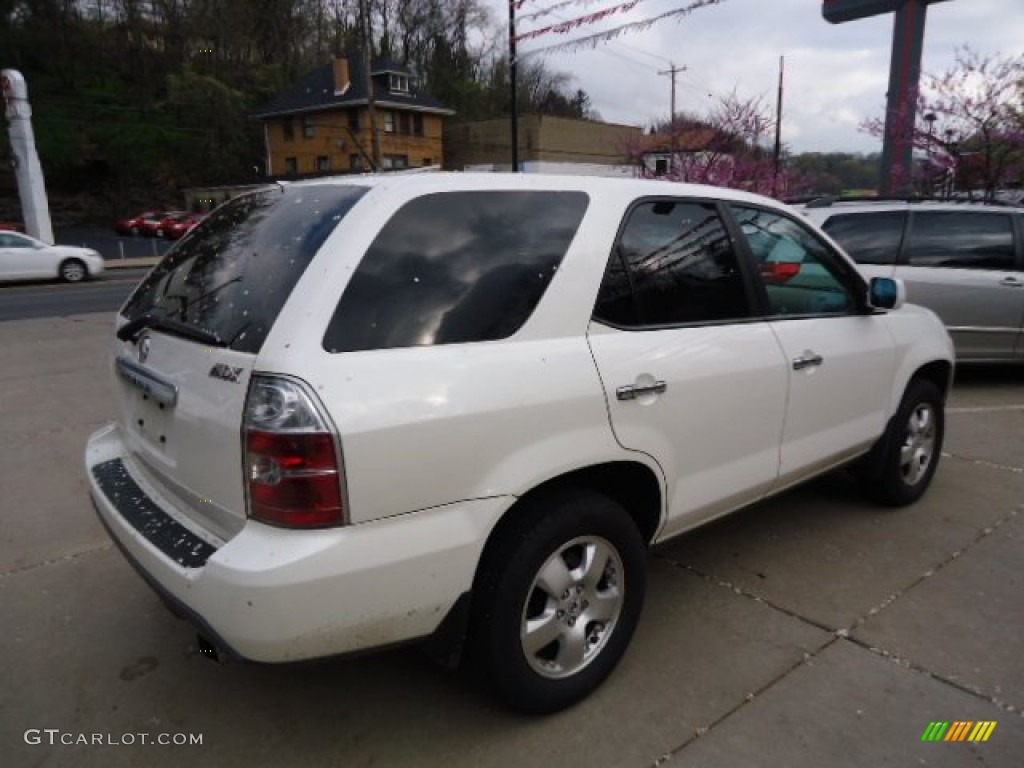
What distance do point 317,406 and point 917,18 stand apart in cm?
2353

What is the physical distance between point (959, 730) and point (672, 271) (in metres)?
1.76

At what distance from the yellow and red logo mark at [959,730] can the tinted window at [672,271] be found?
1519mm

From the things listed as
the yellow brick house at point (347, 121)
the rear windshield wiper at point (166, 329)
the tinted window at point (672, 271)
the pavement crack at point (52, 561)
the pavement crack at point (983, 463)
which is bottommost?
the pavement crack at point (983, 463)

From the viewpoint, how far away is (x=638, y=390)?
243 cm

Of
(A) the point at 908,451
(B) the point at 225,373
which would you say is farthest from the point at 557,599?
(A) the point at 908,451

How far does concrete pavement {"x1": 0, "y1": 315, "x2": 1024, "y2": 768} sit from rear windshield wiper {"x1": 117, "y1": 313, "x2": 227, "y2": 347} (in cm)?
112

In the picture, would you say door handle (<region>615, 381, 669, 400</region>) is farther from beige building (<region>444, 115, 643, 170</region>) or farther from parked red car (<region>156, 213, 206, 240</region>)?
beige building (<region>444, 115, 643, 170</region>)

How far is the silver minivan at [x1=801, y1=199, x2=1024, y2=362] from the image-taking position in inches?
257

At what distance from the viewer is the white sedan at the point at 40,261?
61.3 ft

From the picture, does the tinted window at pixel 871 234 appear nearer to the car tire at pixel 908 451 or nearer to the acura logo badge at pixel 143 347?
the car tire at pixel 908 451

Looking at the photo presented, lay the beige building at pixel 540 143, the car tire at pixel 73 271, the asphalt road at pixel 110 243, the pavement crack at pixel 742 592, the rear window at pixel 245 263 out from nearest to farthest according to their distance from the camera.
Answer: the rear window at pixel 245 263, the pavement crack at pixel 742 592, the car tire at pixel 73 271, the asphalt road at pixel 110 243, the beige building at pixel 540 143

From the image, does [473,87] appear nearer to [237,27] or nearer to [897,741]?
[237,27]

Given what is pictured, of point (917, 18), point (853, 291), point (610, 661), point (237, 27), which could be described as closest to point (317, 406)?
point (610, 661)

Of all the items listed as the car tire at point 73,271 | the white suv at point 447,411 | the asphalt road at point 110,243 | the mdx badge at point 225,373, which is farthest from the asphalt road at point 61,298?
the mdx badge at point 225,373
